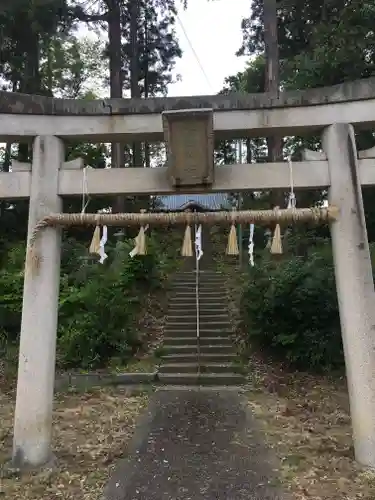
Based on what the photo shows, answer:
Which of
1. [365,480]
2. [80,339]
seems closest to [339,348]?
[365,480]

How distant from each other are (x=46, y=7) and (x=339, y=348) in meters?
12.5

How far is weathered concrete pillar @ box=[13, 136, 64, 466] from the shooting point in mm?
4195

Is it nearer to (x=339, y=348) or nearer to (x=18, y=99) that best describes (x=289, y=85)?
(x=339, y=348)

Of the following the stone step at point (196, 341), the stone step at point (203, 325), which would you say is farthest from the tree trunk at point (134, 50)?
the stone step at point (196, 341)

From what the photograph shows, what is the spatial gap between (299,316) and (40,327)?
207 inches

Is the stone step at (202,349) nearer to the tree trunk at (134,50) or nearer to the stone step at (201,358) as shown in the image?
the stone step at (201,358)

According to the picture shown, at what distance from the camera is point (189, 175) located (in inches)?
167

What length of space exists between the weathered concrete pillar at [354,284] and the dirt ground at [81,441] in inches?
98.2

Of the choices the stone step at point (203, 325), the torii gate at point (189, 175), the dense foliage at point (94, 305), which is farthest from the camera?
the stone step at point (203, 325)

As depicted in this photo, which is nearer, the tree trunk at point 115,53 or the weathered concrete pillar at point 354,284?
the weathered concrete pillar at point 354,284

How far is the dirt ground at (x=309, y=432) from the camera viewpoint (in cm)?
390

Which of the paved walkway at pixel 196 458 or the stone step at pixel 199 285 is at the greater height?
the stone step at pixel 199 285

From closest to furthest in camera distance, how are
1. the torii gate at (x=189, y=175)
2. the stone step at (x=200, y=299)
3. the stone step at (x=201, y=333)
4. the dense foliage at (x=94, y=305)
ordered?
the torii gate at (x=189, y=175)
the dense foliage at (x=94, y=305)
the stone step at (x=201, y=333)
the stone step at (x=200, y=299)

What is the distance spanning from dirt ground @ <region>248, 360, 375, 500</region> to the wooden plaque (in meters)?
2.99
